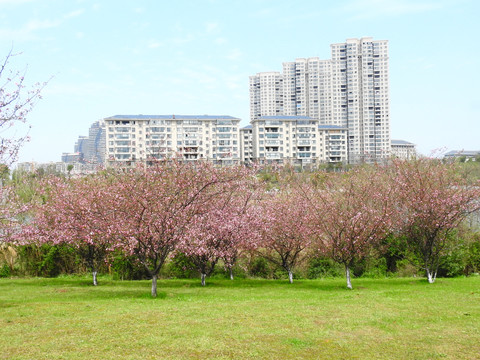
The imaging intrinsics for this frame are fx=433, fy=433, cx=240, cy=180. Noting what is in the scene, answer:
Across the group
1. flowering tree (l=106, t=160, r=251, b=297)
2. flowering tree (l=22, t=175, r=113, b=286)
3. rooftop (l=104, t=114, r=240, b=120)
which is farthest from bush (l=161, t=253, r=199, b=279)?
rooftop (l=104, t=114, r=240, b=120)

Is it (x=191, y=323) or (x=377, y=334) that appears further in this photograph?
(x=191, y=323)

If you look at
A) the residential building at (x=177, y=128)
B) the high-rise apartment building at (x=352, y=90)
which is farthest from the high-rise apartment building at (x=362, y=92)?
the residential building at (x=177, y=128)

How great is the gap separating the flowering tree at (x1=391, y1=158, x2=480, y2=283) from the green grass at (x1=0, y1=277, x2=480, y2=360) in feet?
8.27

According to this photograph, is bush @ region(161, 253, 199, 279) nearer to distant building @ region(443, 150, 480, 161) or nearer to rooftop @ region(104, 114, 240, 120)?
distant building @ region(443, 150, 480, 161)

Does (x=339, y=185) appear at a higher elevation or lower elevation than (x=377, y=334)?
higher

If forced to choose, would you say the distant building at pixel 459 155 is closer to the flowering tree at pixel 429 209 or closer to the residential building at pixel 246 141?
the flowering tree at pixel 429 209

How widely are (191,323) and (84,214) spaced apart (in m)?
8.06

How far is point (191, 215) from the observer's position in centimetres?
1580

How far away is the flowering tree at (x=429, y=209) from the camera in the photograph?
18.3m

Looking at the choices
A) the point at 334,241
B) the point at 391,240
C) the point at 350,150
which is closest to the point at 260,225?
the point at 334,241

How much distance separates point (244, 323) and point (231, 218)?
820cm

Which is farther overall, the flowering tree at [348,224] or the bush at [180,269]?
the bush at [180,269]

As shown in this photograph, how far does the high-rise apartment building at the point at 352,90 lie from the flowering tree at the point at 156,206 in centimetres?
13209

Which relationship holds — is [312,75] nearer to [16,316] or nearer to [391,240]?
[391,240]
